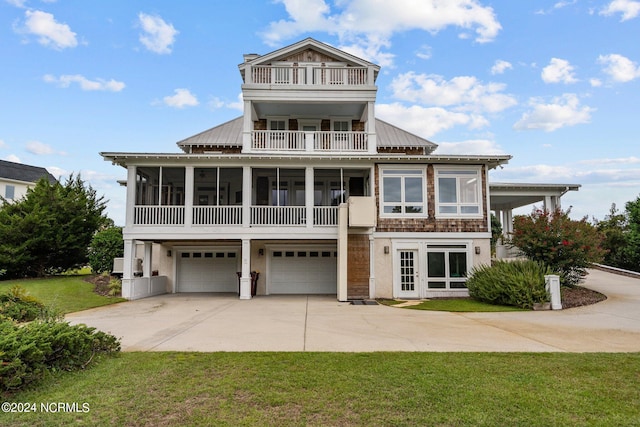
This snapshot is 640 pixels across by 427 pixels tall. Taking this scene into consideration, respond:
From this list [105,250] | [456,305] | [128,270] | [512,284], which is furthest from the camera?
[105,250]

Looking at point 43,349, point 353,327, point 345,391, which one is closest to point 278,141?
point 353,327

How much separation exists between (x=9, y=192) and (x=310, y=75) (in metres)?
36.1

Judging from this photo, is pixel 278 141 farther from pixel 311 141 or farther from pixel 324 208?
pixel 324 208

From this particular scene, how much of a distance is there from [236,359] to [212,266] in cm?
1294

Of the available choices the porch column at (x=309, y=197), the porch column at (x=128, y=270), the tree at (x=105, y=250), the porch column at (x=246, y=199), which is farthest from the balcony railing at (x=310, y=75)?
the tree at (x=105, y=250)

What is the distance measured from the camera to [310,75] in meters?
16.9

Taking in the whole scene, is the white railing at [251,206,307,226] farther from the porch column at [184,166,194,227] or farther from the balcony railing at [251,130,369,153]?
the balcony railing at [251,130,369,153]

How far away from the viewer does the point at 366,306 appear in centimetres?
1313

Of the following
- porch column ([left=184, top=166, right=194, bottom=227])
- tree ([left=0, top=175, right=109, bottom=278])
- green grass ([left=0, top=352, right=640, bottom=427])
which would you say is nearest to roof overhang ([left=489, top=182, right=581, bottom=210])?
porch column ([left=184, top=166, right=194, bottom=227])

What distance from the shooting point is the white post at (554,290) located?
1178cm

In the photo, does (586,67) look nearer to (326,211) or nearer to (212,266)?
(326,211)

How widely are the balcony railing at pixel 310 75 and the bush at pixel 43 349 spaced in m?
13.4

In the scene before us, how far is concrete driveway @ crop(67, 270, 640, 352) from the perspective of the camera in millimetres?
6914

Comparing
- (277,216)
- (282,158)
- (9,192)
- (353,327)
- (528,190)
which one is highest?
(9,192)
